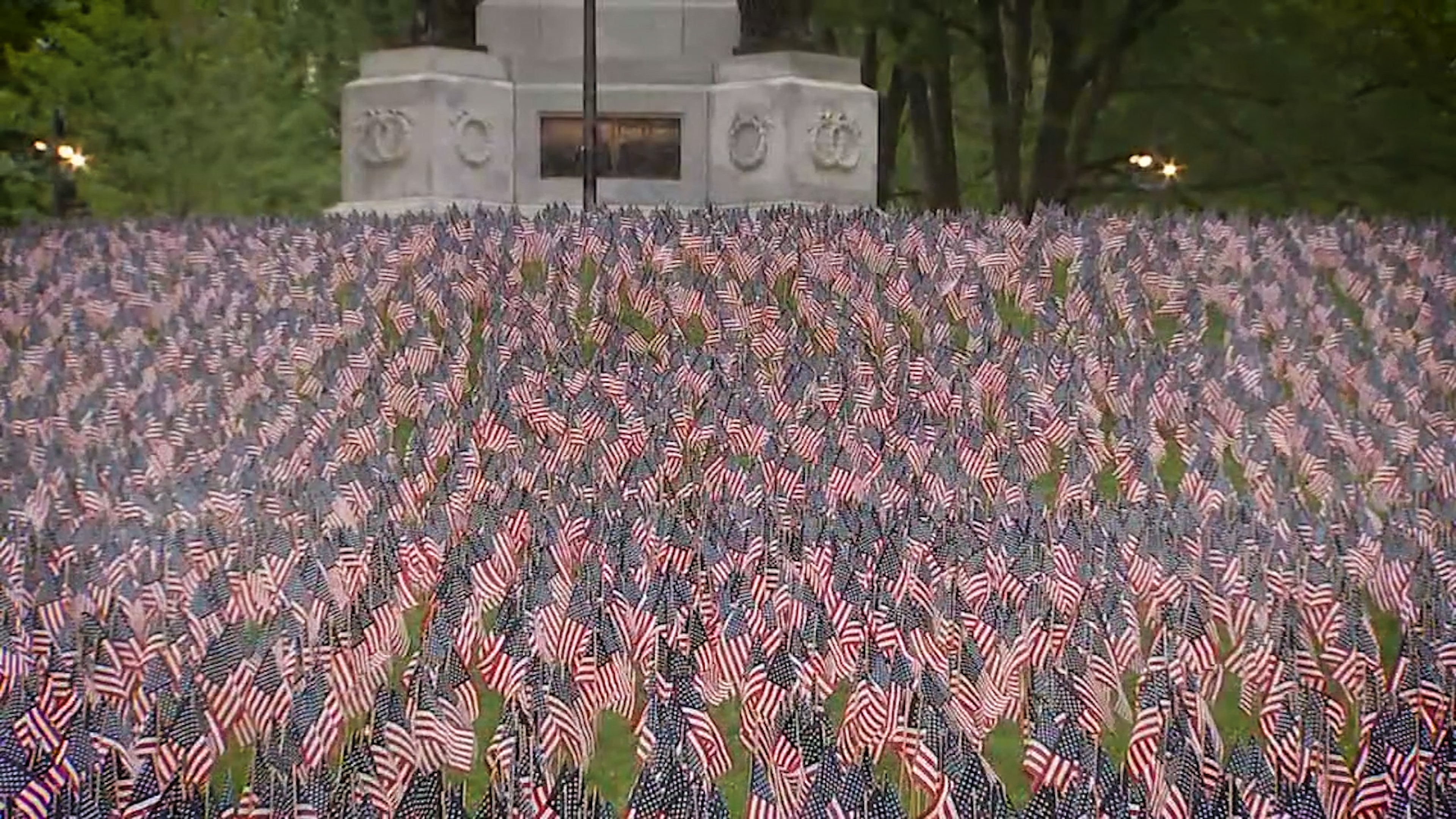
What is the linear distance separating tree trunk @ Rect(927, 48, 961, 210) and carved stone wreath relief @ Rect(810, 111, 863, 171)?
12259mm

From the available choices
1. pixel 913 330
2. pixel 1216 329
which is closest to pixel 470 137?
pixel 913 330

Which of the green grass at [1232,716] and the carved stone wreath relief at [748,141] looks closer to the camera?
the green grass at [1232,716]

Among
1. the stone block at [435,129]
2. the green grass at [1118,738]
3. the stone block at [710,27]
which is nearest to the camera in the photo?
the green grass at [1118,738]

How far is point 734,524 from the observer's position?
1120 cm

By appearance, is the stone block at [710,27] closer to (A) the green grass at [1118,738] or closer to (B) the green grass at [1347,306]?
(B) the green grass at [1347,306]

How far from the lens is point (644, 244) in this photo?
2097cm

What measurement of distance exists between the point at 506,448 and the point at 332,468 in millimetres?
1313

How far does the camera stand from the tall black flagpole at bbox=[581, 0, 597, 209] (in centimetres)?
2397

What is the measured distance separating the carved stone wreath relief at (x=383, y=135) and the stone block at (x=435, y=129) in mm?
12

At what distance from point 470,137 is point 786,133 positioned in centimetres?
432

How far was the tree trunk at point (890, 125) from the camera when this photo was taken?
39.4 metres

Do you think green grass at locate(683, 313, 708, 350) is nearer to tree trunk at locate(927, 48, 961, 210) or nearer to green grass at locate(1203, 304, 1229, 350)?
green grass at locate(1203, 304, 1229, 350)

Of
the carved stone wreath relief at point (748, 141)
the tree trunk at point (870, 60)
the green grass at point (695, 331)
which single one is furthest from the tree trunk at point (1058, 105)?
the green grass at point (695, 331)

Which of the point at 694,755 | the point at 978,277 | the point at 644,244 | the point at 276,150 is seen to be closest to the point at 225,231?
the point at 644,244
